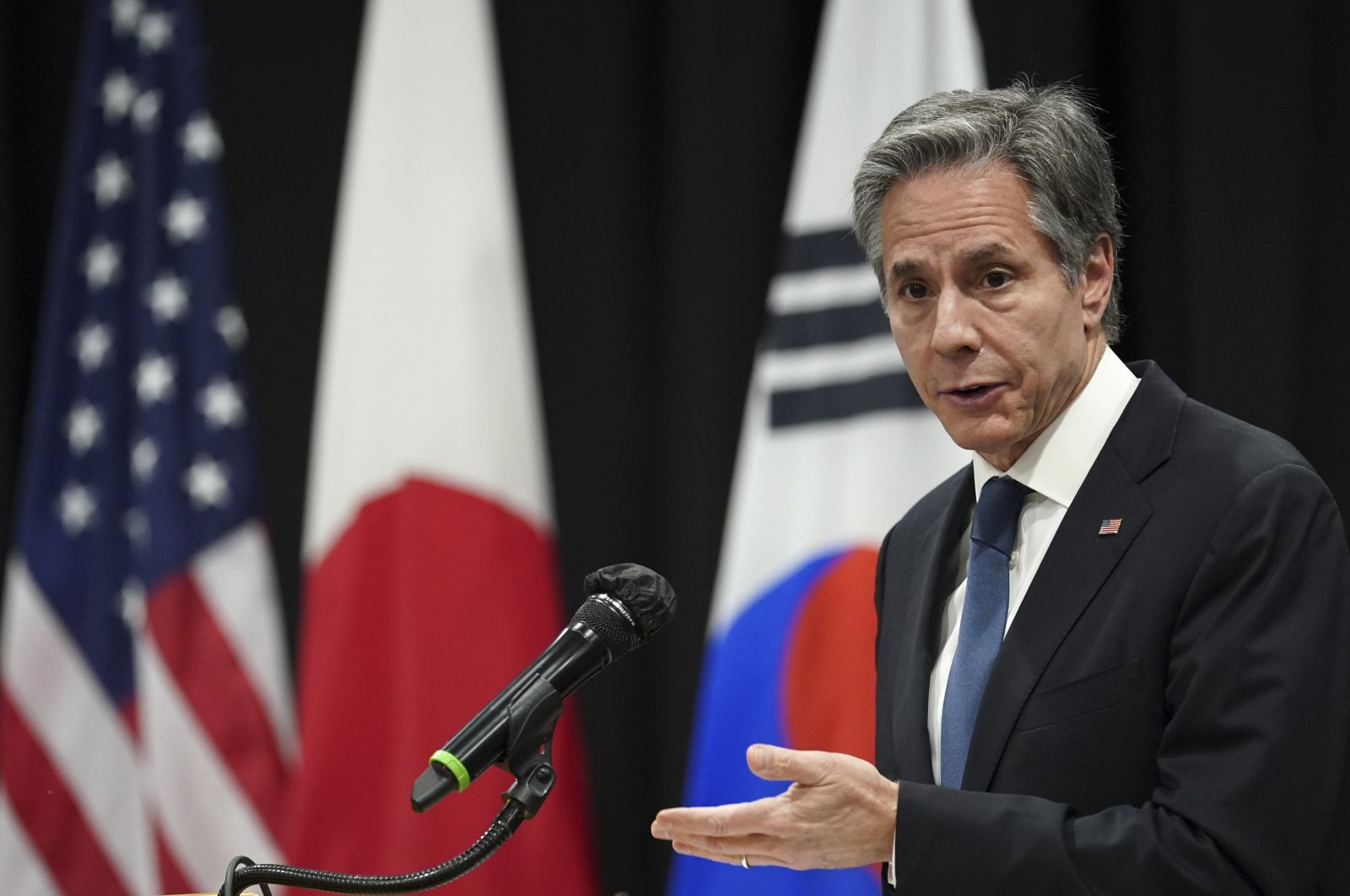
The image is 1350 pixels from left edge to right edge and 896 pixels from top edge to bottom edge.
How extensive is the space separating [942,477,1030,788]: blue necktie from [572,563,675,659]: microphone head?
40 centimetres

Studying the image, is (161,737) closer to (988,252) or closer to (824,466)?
(824,466)

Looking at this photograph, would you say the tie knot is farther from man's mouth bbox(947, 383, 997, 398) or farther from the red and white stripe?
the red and white stripe

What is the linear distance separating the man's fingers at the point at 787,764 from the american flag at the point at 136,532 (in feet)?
7.22

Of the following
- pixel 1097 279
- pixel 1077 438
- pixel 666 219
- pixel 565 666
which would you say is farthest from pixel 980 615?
pixel 666 219

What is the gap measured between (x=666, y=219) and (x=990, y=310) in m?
1.86

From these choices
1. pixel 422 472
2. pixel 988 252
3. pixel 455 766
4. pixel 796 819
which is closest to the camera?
pixel 455 766

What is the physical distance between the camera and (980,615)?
5.33 feet

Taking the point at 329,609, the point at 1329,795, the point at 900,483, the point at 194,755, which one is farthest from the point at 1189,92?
the point at 194,755

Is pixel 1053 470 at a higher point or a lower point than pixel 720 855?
higher

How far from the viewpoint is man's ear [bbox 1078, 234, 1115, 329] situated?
1.71 meters

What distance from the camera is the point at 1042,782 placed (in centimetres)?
146

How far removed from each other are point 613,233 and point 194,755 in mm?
1579

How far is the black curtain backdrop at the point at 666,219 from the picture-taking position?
270cm

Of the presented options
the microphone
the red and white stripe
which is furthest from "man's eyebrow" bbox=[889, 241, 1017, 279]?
the red and white stripe
